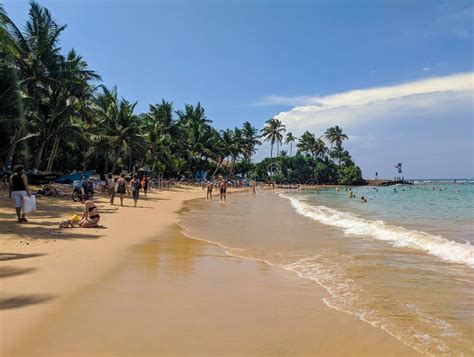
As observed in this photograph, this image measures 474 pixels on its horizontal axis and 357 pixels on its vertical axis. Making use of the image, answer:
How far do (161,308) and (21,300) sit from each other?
5.12 feet

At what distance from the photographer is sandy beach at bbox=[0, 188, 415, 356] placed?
3.52 m

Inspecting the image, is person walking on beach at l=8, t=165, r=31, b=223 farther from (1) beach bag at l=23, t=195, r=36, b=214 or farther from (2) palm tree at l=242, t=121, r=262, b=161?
(2) palm tree at l=242, t=121, r=262, b=161

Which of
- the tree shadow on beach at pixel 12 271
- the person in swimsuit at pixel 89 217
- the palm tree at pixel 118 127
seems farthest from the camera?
the palm tree at pixel 118 127

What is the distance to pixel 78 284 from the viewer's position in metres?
5.26

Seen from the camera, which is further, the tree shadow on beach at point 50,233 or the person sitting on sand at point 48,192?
the person sitting on sand at point 48,192

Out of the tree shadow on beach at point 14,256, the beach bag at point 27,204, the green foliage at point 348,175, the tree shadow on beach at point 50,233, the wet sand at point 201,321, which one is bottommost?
the wet sand at point 201,321

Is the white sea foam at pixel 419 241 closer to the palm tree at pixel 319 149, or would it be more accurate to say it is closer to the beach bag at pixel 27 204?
the beach bag at pixel 27 204

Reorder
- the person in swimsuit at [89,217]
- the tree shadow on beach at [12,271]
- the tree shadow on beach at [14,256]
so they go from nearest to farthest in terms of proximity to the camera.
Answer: the tree shadow on beach at [12,271] < the tree shadow on beach at [14,256] < the person in swimsuit at [89,217]

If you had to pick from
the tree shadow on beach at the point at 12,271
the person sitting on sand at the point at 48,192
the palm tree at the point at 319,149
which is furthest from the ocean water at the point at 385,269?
the palm tree at the point at 319,149

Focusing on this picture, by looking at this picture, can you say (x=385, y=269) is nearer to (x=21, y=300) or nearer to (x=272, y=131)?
(x=21, y=300)

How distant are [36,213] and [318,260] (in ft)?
31.3

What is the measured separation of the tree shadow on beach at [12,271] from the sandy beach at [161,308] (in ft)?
0.05

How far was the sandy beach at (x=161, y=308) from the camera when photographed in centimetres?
352

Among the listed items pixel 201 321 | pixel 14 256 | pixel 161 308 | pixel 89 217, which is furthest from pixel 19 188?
pixel 201 321
